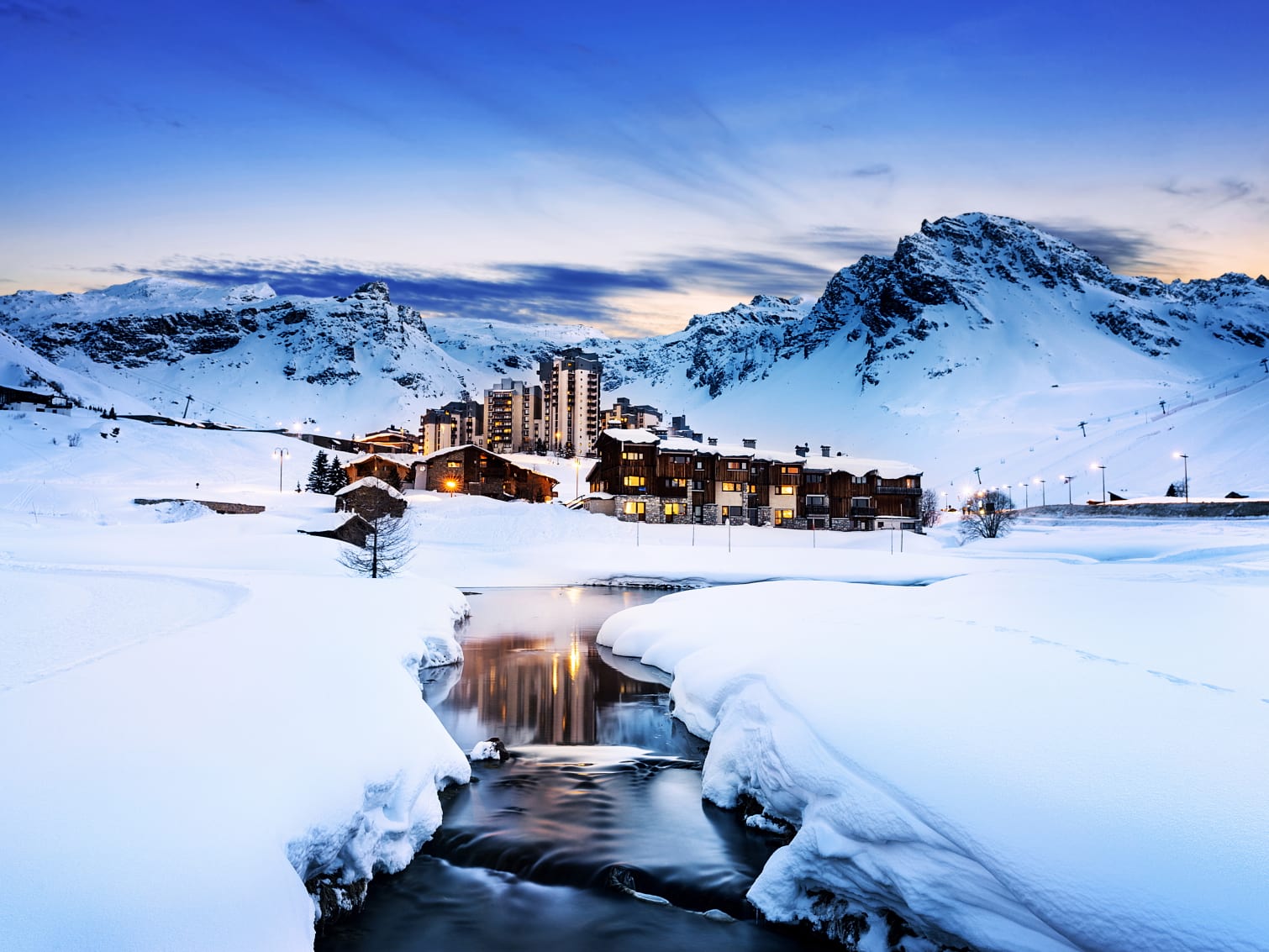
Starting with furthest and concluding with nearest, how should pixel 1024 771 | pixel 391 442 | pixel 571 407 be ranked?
pixel 571 407 → pixel 391 442 → pixel 1024 771

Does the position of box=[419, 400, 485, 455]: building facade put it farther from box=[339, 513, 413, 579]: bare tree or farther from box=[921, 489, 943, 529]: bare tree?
box=[339, 513, 413, 579]: bare tree

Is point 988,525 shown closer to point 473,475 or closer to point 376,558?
point 376,558

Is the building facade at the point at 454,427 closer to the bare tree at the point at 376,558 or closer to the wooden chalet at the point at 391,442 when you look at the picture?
the wooden chalet at the point at 391,442

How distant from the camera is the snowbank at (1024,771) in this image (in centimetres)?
754

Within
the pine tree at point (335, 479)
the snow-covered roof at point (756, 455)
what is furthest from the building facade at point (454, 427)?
the snow-covered roof at point (756, 455)

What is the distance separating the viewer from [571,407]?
17075 centimetres

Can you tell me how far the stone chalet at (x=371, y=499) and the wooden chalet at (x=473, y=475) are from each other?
77.7ft

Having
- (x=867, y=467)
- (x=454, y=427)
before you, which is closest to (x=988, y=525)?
(x=867, y=467)

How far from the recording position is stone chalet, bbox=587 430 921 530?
80875 mm

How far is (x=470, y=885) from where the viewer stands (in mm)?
11516

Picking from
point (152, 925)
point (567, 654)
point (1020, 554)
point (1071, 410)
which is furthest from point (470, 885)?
point (1071, 410)

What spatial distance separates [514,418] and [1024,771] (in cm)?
17080

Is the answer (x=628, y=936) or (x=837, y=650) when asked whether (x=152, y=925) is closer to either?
(x=628, y=936)

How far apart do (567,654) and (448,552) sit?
3152cm
